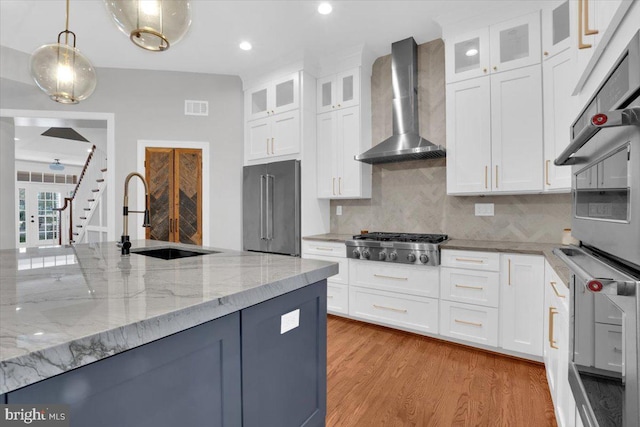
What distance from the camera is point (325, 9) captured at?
2.89 metres

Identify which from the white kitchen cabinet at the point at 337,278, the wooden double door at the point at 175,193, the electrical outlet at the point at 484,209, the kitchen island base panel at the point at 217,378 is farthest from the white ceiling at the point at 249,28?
the kitchen island base panel at the point at 217,378

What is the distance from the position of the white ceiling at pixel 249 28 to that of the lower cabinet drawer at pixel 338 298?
8.92 feet

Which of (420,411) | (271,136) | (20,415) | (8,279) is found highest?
(271,136)

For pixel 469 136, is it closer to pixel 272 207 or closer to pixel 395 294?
pixel 395 294

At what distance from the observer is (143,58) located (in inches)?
155

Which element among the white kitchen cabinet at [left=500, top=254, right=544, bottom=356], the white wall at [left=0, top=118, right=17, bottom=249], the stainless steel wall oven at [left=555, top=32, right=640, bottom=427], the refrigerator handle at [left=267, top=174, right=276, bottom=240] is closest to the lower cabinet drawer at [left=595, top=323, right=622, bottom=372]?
the stainless steel wall oven at [left=555, top=32, right=640, bottom=427]

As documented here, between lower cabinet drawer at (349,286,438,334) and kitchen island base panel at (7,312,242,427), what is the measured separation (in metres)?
2.27

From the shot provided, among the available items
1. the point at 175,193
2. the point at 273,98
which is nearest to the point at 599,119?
the point at 273,98

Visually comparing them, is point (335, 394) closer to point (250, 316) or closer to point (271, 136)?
point (250, 316)

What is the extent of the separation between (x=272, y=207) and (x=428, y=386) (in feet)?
8.47

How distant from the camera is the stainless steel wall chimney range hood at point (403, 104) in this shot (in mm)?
3383

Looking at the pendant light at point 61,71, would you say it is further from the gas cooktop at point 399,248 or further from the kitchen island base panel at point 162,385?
the gas cooktop at point 399,248

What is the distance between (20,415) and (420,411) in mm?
1964

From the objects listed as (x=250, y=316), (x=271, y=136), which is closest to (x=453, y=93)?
(x=271, y=136)
